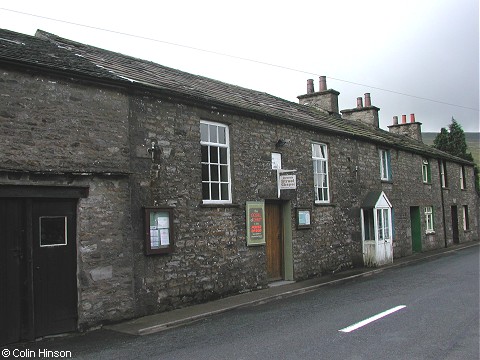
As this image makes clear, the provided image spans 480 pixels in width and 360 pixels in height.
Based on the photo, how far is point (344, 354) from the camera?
583cm

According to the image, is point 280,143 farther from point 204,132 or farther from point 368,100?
point 368,100

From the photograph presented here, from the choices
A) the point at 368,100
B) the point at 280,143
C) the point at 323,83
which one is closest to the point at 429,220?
the point at 368,100

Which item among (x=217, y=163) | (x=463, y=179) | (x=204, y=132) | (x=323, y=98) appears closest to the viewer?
(x=204, y=132)

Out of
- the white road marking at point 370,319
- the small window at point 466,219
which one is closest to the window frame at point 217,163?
the white road marking at point 370,319

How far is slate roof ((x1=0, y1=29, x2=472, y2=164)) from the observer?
800 cm

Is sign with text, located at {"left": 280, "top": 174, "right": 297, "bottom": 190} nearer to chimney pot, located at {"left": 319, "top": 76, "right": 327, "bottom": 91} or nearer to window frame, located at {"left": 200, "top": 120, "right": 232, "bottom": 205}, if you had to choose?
window frame, located at {"left": 200, "top": 120, "right": 232, "bottom": 205}

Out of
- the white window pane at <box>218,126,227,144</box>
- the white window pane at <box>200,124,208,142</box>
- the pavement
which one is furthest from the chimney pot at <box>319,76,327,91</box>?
the white window pane at <box>200,124,208,142</box>

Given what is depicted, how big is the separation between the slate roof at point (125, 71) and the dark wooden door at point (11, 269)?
2.51m

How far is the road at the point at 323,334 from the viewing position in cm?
600

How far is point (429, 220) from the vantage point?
23.4 metres

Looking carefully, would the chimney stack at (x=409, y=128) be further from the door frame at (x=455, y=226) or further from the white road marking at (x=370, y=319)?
the white road marking at (x=370, y=319)

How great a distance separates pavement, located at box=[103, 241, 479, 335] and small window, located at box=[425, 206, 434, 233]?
348 inches

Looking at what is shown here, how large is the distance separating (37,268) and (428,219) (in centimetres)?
2075

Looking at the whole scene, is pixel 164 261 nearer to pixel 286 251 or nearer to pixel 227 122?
pixel 227 122
